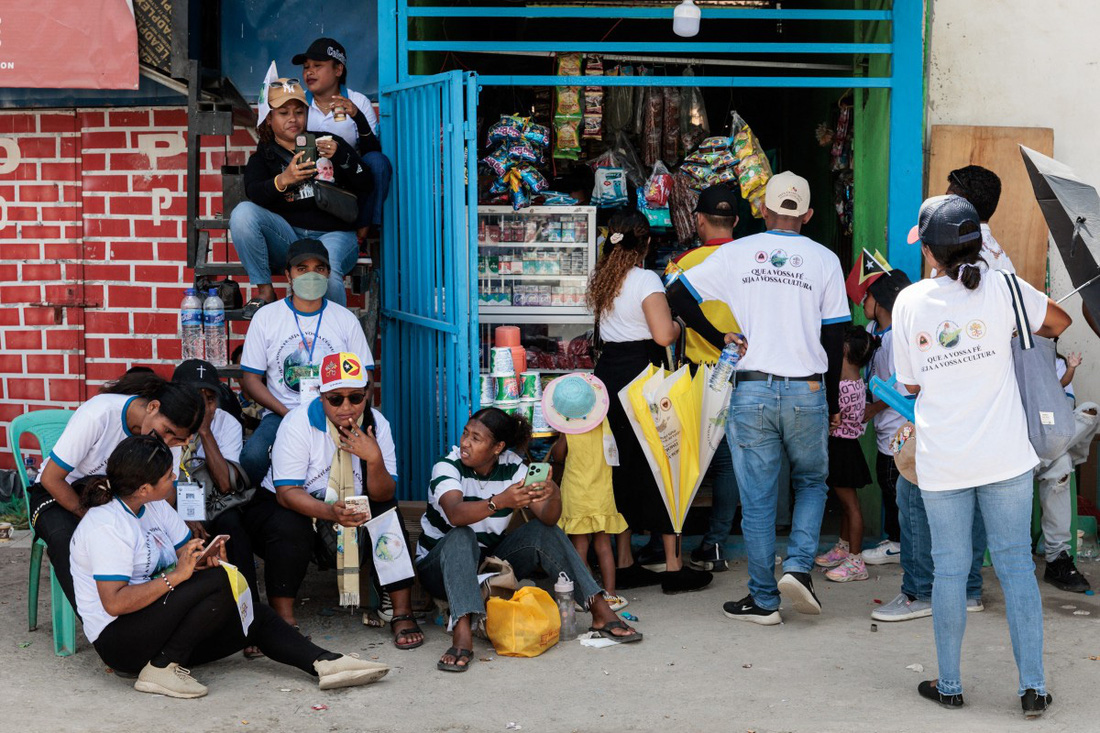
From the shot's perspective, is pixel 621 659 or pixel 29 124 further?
pixel 29 124

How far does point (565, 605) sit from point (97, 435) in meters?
2.08

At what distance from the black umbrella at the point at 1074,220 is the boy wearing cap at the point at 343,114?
3.23m

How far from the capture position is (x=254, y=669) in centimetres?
495

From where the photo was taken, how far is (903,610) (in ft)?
18.2

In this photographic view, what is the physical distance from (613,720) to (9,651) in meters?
2.62

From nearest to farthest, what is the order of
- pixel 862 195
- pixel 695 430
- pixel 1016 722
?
1. pixel 1016 722
2. pixel 695 430
3. pixel 862 195

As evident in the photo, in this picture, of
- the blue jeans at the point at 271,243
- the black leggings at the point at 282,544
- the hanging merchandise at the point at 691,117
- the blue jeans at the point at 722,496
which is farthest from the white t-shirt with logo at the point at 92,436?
the hanging merchandise at the point at 691,117

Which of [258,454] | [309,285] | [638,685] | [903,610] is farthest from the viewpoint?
[309,285]

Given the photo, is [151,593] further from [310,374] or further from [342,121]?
[342,121]

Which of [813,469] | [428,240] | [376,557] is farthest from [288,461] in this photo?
[813,469]

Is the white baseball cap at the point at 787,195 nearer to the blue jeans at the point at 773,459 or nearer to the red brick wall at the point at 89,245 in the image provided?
the blue jeans at the point at 773,459

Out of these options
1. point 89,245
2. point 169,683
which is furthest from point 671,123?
point 169,683

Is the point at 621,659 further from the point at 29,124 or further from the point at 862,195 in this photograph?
the point at 29,124

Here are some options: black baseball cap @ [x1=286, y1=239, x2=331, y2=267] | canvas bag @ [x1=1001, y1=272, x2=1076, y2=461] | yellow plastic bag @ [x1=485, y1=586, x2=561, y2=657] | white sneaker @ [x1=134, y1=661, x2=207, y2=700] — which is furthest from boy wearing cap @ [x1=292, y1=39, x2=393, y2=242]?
canvas bag @ [x1=1001, y1=272, x2=1076, y2=461]
